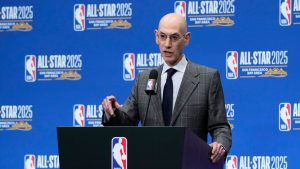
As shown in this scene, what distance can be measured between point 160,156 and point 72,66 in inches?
140

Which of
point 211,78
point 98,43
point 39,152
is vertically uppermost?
point 98,43

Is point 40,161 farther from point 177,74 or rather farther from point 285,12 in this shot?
point 177,74

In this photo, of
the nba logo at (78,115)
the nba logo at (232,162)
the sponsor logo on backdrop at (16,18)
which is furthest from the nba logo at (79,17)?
the nba logo at (232,162)

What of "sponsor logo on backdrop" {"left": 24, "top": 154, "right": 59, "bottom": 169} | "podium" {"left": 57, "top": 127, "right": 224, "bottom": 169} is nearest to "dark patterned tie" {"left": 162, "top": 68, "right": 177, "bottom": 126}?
"podium" {"left": 57, "top": 127, "right": 224, "bottom": 169}

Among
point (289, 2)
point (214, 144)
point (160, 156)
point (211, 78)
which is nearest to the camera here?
point (160, 156)

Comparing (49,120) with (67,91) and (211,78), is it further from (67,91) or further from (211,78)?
(211,78)

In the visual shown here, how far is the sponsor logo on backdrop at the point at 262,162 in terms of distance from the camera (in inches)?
217

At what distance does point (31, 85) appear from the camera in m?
6.20

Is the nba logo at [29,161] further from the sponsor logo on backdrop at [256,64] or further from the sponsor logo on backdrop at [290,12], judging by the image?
the sponsor logo on backdrop at [290,12]

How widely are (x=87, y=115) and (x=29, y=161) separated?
2.41 feet

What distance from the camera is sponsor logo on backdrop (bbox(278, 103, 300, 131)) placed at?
216 inches

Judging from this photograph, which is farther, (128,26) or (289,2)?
(128,26)

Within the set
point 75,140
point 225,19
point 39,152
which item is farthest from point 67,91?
point 75,140

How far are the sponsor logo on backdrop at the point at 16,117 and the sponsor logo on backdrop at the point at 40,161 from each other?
0.28 m
